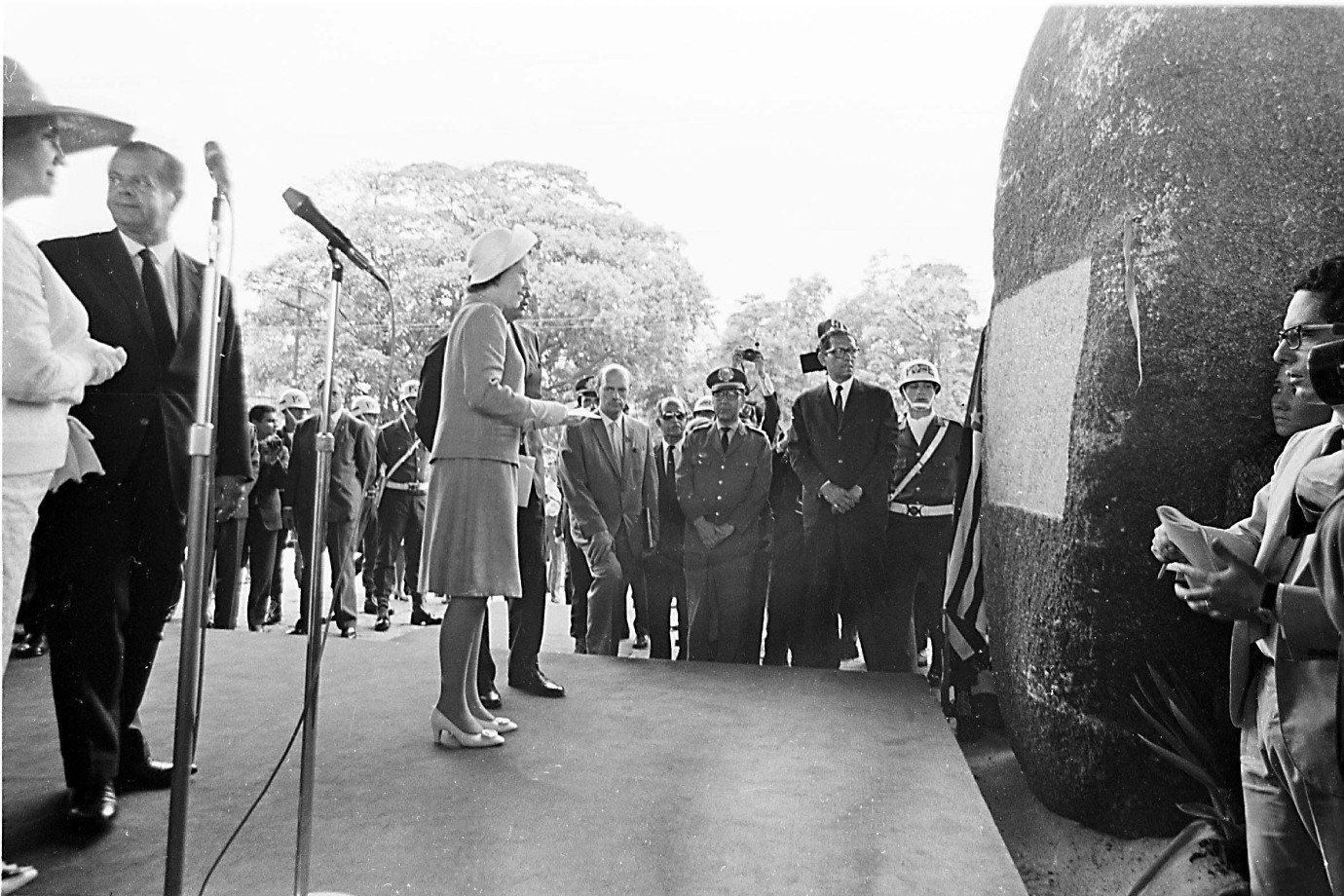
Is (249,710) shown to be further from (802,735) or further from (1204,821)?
(1204,821)

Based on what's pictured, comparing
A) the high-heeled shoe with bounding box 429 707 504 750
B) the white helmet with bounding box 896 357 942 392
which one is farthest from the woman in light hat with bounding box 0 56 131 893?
the white helmet with bounding box 896 357 942 392

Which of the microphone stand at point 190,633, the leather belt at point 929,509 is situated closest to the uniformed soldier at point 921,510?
the leather belt at point 929,509

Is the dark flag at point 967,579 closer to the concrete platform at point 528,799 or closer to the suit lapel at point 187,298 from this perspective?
the concrete platform at point 528,799

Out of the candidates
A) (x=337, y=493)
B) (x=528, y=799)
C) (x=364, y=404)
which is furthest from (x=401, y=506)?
(x=528, y=799)

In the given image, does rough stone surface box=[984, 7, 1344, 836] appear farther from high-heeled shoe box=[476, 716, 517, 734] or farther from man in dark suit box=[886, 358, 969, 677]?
high-heeled shoe box=[476, 716, 517, 734]

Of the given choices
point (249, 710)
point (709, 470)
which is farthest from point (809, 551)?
point (249, 710)

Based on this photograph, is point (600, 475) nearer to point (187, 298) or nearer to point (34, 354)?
point (187, 298)

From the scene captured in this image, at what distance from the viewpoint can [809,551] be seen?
383 centimetres

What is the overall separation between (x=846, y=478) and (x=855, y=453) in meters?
0.11

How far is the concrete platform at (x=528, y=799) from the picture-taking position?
177 centimetres

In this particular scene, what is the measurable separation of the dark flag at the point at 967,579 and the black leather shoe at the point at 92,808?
2.31 metres

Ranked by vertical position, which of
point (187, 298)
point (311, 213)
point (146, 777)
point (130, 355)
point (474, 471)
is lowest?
point (146, 777)

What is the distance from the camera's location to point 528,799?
2176mm

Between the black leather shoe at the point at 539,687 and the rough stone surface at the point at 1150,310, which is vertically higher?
the rough stone surface at the point at 1150,310
